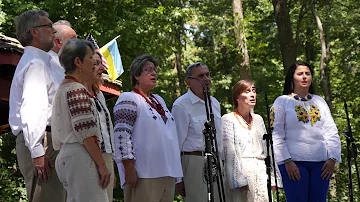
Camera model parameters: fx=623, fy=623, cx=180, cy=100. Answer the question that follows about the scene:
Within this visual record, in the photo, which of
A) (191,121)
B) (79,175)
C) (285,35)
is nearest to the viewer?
(79,175)

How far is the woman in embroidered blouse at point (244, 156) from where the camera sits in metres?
5.73

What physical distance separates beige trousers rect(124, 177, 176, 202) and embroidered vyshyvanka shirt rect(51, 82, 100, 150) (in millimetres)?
1103

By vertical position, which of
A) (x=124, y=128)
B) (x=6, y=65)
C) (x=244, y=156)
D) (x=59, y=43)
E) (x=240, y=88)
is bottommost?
(x=244, y=156)

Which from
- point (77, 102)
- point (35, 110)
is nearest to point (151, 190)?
point (35, 110)

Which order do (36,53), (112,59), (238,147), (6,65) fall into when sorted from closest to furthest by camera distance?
1. (36,53)
2. (238,147)
3. (6,65)
4. (112,59)

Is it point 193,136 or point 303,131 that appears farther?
point 303,131

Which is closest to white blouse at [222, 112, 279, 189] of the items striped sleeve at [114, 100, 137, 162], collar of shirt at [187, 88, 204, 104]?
collar of shirt at [187, 88, 204, 104]

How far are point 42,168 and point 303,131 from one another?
2695 mm

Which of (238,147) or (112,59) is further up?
(112,59)

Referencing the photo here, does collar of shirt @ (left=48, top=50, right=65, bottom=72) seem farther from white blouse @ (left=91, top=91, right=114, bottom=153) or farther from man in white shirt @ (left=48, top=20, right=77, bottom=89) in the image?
white blouse @ (left=91, top=91, right=114, bottom=153)

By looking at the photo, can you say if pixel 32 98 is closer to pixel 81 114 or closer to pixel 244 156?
pixel 81 114

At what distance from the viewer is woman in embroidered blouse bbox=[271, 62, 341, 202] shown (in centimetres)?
577

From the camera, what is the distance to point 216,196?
5.55 meters

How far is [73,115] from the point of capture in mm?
3834
